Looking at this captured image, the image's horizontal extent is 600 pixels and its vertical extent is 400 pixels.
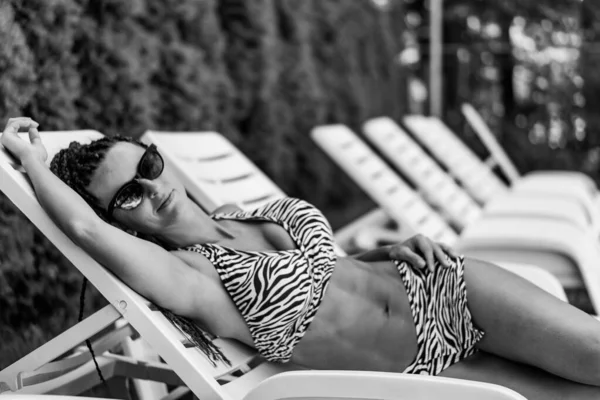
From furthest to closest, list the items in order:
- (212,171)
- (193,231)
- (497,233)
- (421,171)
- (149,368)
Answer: (421,171), (497,233), (212,171), (149,368), (193,231)

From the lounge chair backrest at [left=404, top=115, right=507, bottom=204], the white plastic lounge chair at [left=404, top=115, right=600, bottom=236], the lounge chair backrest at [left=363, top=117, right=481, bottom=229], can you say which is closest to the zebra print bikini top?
the lounge chair backrest at [left=363, top=117, right=481, bottom=229]

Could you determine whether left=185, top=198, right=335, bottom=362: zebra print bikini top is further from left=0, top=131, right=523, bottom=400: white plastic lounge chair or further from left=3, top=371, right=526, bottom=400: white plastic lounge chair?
left=3, top=371, right=526, bottom=400: white plastic lounge chair

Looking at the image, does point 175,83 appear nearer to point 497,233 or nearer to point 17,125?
point 497,233

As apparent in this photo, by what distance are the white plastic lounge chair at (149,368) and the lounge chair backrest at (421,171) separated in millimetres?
3448

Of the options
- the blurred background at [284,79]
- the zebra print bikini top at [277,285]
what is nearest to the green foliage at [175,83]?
the blurred background at [284,79]

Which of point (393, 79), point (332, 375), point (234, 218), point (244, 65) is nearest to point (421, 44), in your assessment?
point (393, 79)

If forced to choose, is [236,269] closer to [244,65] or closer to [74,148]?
[74,148]

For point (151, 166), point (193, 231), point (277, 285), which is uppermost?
point (151, 166)

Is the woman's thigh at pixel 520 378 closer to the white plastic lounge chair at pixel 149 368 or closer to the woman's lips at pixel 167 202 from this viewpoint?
the white plastic lounge chair at pixel 149 368

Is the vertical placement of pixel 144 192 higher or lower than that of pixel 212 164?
higher

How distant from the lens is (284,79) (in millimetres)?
7859

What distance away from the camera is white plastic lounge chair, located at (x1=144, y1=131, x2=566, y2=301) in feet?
10.8

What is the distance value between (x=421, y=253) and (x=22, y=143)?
1222 mm

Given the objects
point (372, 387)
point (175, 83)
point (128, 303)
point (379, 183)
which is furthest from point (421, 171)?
point (372, 387)
